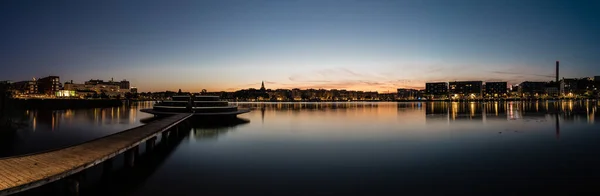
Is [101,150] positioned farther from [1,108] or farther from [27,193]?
[1,108]

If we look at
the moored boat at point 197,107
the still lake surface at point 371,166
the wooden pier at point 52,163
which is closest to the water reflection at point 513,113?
the still lake surface at point 371,166

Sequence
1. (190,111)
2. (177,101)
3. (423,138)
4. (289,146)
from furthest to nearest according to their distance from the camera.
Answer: (177,101)
(190,111)
(423,138)
(289,146)

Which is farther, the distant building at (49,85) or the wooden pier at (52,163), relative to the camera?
the distant building at (49,85)

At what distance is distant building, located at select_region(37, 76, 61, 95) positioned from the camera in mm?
191887

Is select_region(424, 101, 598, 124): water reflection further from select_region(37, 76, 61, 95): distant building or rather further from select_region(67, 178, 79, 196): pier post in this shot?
select_region(37, 76, 61, 95): distant building

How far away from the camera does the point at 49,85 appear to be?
633 ft

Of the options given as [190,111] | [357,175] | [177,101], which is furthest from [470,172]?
[177,101]

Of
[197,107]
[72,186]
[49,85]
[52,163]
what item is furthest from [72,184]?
[49,85]

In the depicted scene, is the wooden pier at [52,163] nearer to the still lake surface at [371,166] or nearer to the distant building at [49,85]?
the still lake surface at [371,166]

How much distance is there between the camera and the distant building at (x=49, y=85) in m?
192

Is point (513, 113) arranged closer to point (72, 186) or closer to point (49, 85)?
point (72, 186)

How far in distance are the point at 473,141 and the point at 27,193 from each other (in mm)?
25156

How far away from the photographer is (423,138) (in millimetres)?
26688

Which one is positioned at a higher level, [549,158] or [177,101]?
[177,101]
